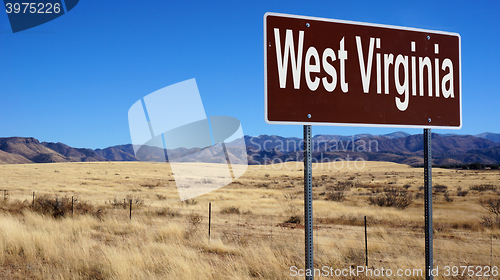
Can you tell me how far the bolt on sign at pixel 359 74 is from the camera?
283 cm

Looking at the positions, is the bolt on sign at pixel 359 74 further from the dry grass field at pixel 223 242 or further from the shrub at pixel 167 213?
A: the shrub at pixel 167 213

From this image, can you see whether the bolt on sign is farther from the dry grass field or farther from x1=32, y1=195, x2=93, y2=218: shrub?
x1=32, y1=195, x2=93, y2=218: shrub

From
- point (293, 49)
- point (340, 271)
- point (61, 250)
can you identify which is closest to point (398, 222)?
point (340, 271)

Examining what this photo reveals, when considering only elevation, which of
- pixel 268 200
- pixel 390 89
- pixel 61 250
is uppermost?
pixel 390 89

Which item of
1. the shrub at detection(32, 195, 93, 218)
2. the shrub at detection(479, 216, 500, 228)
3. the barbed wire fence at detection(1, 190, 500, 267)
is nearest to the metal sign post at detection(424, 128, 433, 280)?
the barbed wire fence at detection(1, 190, 500, 267)

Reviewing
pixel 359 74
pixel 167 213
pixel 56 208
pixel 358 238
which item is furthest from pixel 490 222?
pixel 56 208

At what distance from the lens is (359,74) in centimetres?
308

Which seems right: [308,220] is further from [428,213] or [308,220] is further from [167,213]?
[167,213]

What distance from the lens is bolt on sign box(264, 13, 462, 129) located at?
9.28 feet

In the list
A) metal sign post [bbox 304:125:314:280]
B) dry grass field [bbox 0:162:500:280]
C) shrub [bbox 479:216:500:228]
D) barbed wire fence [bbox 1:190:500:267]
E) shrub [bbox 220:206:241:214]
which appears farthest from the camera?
shrub [bbox 220:206:241:214]

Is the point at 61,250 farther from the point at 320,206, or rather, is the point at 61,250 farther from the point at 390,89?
the point at 320,206

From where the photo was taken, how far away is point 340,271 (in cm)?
729

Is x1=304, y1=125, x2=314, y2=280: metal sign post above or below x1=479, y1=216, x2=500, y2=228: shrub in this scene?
above

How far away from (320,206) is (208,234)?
414 inches
